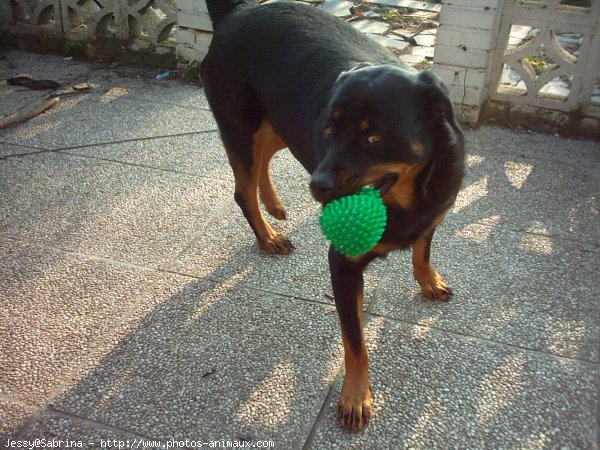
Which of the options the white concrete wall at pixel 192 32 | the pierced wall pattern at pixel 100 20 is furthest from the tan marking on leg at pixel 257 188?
the pierced wall pattern at pixel 100 20

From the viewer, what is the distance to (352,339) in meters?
2.42

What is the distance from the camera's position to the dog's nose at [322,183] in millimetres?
2094

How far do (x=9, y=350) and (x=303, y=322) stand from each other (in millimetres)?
1418

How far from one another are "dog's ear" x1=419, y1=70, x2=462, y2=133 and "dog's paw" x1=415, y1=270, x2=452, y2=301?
1072 millimetres

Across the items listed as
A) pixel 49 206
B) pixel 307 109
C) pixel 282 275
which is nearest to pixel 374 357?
pixel 282 275

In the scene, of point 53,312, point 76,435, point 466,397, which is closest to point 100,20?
point 53,312

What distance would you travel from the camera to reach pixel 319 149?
8.33 feet

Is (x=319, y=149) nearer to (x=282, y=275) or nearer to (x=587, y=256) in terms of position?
(x=282, y=275)

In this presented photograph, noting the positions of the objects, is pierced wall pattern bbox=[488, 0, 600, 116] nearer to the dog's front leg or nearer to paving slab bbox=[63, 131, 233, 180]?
paving slab bbox=[63, 131, 233, 180]

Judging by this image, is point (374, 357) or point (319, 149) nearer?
point (319, 149)

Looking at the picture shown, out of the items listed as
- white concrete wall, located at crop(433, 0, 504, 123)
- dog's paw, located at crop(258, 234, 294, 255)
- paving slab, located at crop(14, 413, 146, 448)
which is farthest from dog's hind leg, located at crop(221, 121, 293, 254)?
white concrete wall, located at crop(433, 0, 504, 123)

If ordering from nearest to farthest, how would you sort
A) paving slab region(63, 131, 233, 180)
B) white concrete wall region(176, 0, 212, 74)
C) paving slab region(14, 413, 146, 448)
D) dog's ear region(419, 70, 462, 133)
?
dog's ear region(419, 70, 462, 133) < paving slab region(14, 413, 146, 448) < paving slab region(63, 131, 233, 180) < white concrete wall region(176, 0, 212, 74)

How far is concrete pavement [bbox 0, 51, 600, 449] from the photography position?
7.95 ft

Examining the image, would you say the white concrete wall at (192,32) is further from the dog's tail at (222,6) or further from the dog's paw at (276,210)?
the dog's paw at (276,210)
